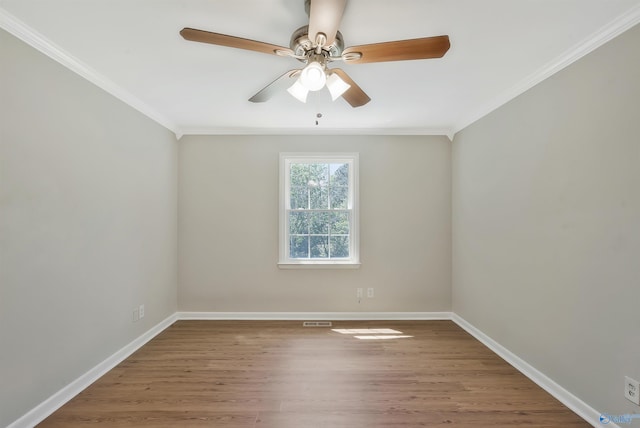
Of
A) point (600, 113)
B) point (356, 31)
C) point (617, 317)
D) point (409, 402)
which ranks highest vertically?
point (356, 31)

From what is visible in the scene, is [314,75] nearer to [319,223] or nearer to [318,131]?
[318,131]

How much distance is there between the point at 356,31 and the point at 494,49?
96 centimetres

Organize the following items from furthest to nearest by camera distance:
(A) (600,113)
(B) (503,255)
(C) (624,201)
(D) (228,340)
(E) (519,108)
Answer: (D) (228,340)
(B) (503,255)
(E) (519,108)
(A) (600,113)
(C) (624,201)

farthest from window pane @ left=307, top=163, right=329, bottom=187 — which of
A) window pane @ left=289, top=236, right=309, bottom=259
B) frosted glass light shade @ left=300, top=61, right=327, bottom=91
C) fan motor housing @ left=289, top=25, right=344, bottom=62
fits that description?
frosted glass light shade @ left=300, top=61, right=327, bottom=91

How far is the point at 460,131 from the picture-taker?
348 cm

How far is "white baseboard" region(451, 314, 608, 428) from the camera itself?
6.01 ft

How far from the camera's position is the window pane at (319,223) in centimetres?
377

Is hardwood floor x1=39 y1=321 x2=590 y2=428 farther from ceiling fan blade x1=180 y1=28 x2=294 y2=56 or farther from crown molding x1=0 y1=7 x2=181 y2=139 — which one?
crown molding x1=0 y1=7 x2=181 y2=139

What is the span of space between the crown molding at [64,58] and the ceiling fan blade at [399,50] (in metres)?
1.87

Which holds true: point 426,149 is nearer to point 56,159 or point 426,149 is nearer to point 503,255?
point 503,255

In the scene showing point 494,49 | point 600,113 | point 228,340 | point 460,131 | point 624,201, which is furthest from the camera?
point 460,131

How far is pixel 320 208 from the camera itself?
12.4ft

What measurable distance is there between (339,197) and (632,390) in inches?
113

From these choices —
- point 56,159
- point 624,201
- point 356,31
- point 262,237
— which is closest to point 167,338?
point 262,237
